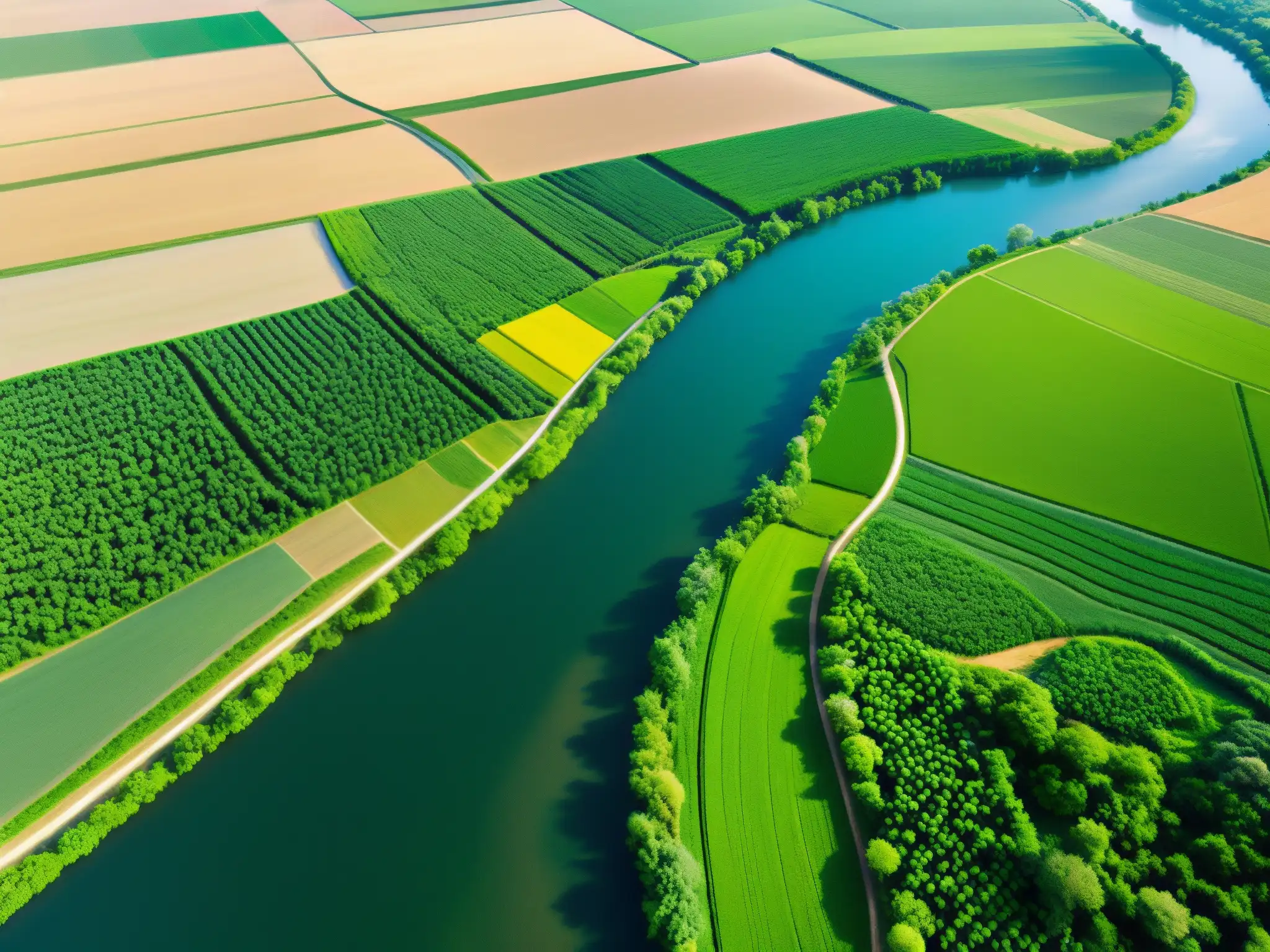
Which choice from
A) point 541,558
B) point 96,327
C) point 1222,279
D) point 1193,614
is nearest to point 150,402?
point 96,327

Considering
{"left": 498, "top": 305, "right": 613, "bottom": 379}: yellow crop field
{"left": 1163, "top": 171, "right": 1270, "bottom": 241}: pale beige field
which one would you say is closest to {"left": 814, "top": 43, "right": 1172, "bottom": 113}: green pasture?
{"left": 1163, "top": 171, "right": 1270, "bottom": 241}: pale beige field

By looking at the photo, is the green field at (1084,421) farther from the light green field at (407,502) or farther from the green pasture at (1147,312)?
the light green field at (407,502)

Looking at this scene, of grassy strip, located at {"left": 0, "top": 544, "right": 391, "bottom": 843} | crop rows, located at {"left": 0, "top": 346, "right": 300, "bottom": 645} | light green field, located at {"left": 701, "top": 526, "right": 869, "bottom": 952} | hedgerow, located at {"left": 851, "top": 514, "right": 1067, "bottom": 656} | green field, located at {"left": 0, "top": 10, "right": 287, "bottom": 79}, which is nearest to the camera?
light green field, located at {"left": 701, "top": 526, "right": 869, "bottom": 952}

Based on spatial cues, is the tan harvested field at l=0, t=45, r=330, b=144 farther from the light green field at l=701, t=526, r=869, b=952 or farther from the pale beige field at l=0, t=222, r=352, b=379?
the light green field at l=701, t=526, r=869, b=952

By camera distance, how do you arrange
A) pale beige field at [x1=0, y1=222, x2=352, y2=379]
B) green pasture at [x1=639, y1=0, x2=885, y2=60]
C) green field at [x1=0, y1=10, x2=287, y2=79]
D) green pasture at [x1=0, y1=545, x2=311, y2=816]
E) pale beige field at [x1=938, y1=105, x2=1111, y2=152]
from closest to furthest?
1. green pasture at [x1=0, y1=545, x2=311, y2=816]
2. pale beige field at [x1=0, y1=222, x2=352, y2=379]
3. pale beige field at [x1=938, y1=105, x2=1111, y2=152]
4. green field at [x1=0, y1=10, x2=287, y2=79]
5. green pasture at [x1=639, y1=0, x2=885, y2=60]

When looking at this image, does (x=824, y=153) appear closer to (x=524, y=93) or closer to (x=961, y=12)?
(x=524, y=93)

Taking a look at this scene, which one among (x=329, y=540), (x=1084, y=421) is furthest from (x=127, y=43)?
(x=1084, y=421)

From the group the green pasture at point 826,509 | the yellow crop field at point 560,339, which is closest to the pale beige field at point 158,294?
the yellow crop field at point 560,339

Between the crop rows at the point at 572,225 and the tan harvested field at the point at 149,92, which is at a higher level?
the crop rows at the point at 572,225
